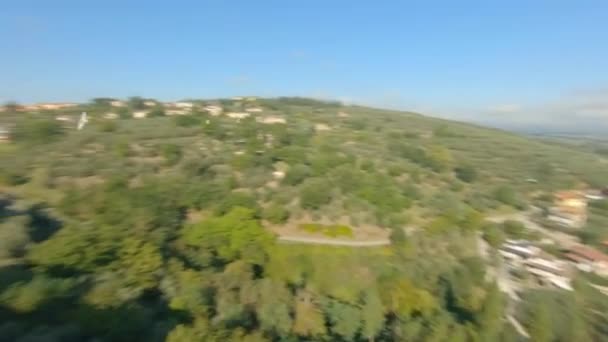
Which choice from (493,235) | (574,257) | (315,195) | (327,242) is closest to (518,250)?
(493,235)

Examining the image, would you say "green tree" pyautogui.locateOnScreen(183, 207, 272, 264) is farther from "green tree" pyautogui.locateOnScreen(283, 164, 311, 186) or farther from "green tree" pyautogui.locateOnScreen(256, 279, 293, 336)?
"green tree" pyautogui.locateOnScreen(283, 164, 311, 186)

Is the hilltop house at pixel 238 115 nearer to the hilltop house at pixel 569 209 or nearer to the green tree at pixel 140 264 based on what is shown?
the green tree at pixel 140 264

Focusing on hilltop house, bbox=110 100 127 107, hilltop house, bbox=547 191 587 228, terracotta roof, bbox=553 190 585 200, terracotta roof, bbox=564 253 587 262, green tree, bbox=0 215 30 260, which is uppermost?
hilltop house, bbox=110 100 127 107

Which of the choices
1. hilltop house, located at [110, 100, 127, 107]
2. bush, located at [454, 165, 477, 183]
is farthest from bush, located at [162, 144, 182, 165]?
bush, located at [454, 165, 477, 183]

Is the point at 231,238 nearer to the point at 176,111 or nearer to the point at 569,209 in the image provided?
the point at 569,209

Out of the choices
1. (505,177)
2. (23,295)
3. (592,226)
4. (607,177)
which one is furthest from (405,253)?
(607,177)

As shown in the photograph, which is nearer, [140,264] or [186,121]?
[140,264]
